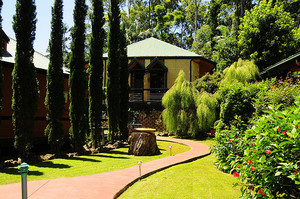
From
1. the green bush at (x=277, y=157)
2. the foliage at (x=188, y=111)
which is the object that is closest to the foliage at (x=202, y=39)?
the foliage at (x=188, y=111)

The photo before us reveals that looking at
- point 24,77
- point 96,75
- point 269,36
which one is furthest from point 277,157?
point 269,36

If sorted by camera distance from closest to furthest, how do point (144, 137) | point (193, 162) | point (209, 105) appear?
1. point (193, 162)
2. point (144, 137)
3. point (209, 105)

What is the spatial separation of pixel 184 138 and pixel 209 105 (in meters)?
2.85

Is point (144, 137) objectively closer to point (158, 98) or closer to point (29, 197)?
point (29, 197)

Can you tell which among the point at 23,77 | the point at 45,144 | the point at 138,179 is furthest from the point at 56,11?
the point at 138,179

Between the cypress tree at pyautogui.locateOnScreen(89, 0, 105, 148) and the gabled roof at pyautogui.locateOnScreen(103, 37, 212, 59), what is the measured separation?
42.8 ft

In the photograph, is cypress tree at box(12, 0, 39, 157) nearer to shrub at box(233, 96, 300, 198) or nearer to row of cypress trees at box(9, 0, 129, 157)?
row of cypress trees at box(9, 0, 129, 157)

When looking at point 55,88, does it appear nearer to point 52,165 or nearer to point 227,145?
point 52,165

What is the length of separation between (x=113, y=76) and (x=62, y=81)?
3.65m

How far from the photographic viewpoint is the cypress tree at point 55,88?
11.2m

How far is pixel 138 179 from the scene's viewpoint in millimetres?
6945

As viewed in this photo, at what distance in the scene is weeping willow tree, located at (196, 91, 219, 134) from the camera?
1647cm

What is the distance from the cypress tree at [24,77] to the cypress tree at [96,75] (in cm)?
313

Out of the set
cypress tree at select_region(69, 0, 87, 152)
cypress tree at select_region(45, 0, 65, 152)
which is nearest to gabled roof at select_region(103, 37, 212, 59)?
cypress tree at select_region(69, 0, 87, 152)
